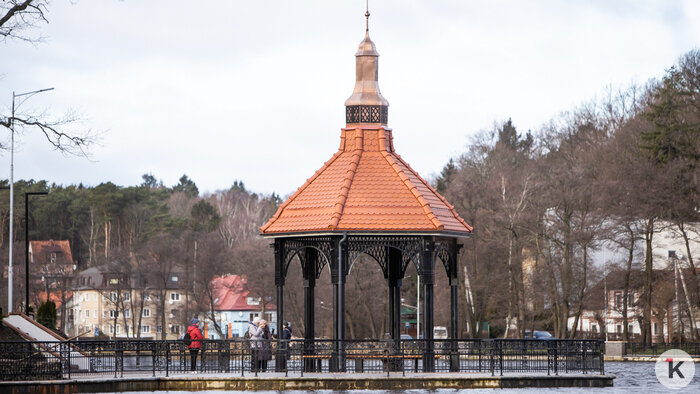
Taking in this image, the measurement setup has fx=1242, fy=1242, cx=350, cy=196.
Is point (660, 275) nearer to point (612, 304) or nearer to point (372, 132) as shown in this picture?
point (612, 304)

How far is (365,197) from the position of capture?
3478 centimetres

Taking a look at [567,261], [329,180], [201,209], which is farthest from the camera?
[201,209]

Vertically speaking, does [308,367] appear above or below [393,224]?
below

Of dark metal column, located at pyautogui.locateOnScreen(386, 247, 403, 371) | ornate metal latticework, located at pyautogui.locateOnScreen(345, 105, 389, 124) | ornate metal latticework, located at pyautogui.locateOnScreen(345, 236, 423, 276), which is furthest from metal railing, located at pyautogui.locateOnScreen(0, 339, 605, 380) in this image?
ornate metal latticework, located at pyautogui.locateOnScreen(345, 105, 389, 124)

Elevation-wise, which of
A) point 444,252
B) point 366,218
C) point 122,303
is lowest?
point 122,303

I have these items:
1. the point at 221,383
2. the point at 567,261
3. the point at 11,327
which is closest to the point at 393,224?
the point at 221,383

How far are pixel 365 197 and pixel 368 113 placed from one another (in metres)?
2.93

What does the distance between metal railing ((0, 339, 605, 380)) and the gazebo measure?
0.68 meters

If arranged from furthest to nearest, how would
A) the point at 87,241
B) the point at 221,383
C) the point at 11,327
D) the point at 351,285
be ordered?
the point at 87,241 → the point at 351,285 → the point at 11,327 → the point at 221,383

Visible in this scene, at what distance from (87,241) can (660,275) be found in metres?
63.1

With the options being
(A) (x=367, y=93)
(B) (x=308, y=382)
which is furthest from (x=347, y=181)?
(B) (x=308, y=382)

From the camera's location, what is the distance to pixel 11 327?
43906mm

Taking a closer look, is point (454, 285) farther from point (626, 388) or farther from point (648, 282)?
point (648, 282)

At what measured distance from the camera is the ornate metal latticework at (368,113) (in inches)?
1431
